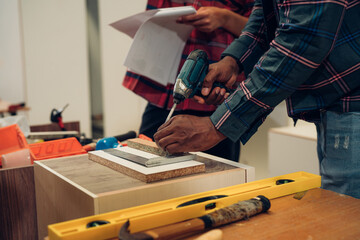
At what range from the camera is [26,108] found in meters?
2.71

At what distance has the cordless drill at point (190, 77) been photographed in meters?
0.83

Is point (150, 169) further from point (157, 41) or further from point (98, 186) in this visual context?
point (157, 41)

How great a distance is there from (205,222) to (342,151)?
0.41 m

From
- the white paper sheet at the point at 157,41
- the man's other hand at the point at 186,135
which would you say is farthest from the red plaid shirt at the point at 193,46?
the man's other hand at the point at 186,135

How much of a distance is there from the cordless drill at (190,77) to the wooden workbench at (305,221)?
1.09 feet

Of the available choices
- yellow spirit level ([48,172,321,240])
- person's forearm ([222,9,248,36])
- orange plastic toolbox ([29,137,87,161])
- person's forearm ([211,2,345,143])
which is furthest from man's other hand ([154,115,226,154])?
person's forearm ([222,9,248,36])

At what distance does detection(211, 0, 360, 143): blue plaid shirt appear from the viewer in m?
0.62

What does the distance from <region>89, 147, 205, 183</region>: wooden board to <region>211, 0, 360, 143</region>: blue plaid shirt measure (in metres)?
0.10

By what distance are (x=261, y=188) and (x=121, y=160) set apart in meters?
0.28

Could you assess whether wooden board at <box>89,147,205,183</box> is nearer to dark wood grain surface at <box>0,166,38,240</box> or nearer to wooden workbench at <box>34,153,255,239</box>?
wooden workbench at <box>34,153,255,239</box>

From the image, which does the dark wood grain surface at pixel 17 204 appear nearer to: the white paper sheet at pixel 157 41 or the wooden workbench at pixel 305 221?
the white paper sheet at pixel 157 41

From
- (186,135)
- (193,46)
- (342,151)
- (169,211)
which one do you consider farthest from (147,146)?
(193,46)

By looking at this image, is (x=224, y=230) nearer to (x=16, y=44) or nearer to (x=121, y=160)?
(x=121, y=160)

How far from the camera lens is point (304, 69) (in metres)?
0.65
